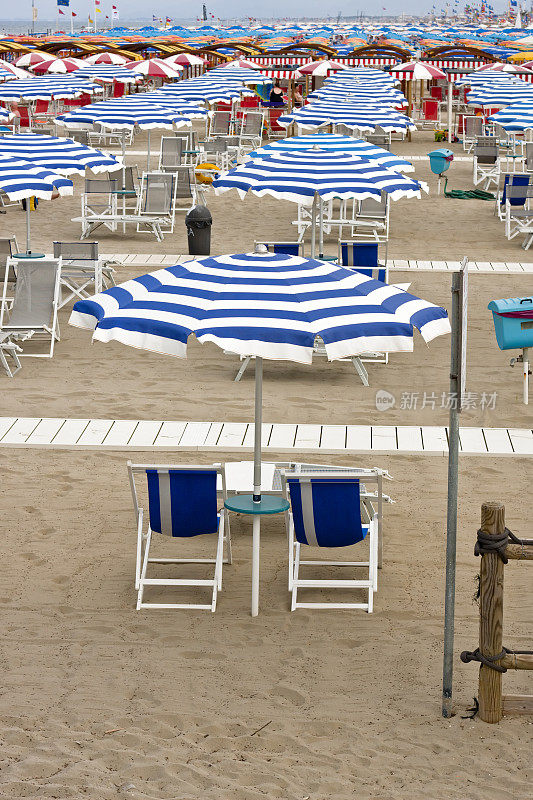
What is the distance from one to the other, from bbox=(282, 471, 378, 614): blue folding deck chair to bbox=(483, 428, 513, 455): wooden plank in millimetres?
2279

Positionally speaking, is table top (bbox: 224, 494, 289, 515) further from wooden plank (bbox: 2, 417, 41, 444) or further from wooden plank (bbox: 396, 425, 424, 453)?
wooden plank (bbox: 2, 417, 41, 444)

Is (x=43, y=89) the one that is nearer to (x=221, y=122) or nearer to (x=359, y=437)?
(x=221, y=122)

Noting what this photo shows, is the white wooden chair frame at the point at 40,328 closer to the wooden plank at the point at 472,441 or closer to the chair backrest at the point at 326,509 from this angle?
the wooden plank at the point at 472,441

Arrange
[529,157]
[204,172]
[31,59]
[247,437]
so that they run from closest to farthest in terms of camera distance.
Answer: [247,437] < [529,157] < [204,172] < [31,59]

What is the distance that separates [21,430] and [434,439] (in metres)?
2.91

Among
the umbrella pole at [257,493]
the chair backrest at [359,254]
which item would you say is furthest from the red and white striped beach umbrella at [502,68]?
the umbrella pole at [257,493]

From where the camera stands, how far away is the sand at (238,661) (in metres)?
3.92

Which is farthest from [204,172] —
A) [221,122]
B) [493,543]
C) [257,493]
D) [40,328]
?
[493,543]

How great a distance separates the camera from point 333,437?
24.9ft

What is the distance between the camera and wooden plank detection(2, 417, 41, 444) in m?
7.48

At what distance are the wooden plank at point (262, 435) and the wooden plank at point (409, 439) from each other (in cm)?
91

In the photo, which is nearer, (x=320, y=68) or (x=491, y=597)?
(x=491, y=597)

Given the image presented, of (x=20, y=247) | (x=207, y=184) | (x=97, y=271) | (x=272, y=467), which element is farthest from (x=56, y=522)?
(x=207, y=184)

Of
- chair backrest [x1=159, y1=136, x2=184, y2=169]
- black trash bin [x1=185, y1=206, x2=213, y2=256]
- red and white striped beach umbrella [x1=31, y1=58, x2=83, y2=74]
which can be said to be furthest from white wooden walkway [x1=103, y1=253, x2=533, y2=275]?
red and white striped beach umbrella [x1=31, y1=58, x2=83, y2=74]
